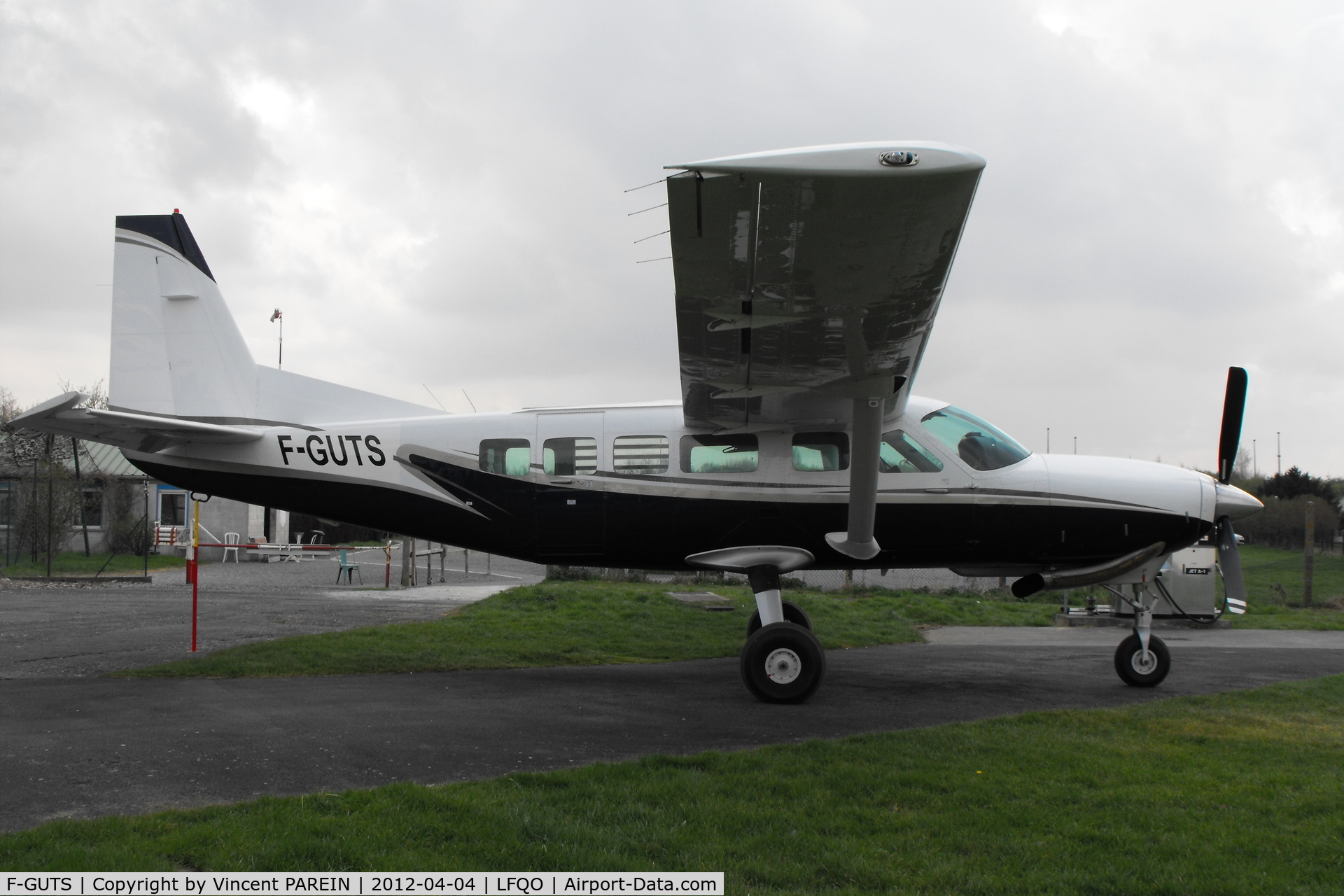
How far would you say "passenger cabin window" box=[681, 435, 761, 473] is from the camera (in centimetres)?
885

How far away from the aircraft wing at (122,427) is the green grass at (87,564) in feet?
50.8

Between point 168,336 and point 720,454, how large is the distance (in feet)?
19.8

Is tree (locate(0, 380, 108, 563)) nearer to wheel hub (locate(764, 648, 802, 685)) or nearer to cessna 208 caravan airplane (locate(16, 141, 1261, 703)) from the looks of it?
cessna 208 caravan airplane (locate(16, 141, 1261, 703))

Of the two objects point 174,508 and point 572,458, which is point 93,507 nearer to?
point 174,508

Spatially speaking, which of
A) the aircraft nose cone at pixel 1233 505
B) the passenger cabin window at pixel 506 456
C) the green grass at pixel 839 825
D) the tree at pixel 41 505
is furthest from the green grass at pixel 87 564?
the aircraft nose cone at pixel 1233 505

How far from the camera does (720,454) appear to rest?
890 cm

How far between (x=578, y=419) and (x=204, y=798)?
5.15m

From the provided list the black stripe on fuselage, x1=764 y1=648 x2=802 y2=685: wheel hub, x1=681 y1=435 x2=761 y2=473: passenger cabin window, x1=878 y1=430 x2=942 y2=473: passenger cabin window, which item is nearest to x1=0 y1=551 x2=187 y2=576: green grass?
the black stripe on fuselage

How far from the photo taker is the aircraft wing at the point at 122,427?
25.8 ft

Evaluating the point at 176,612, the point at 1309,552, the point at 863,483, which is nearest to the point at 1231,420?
the point at 863,483

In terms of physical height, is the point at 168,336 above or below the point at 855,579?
above

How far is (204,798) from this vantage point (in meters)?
4.68

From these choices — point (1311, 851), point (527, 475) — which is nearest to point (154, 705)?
point (527, 475)

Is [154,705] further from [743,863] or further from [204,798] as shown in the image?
→ [743,863]
